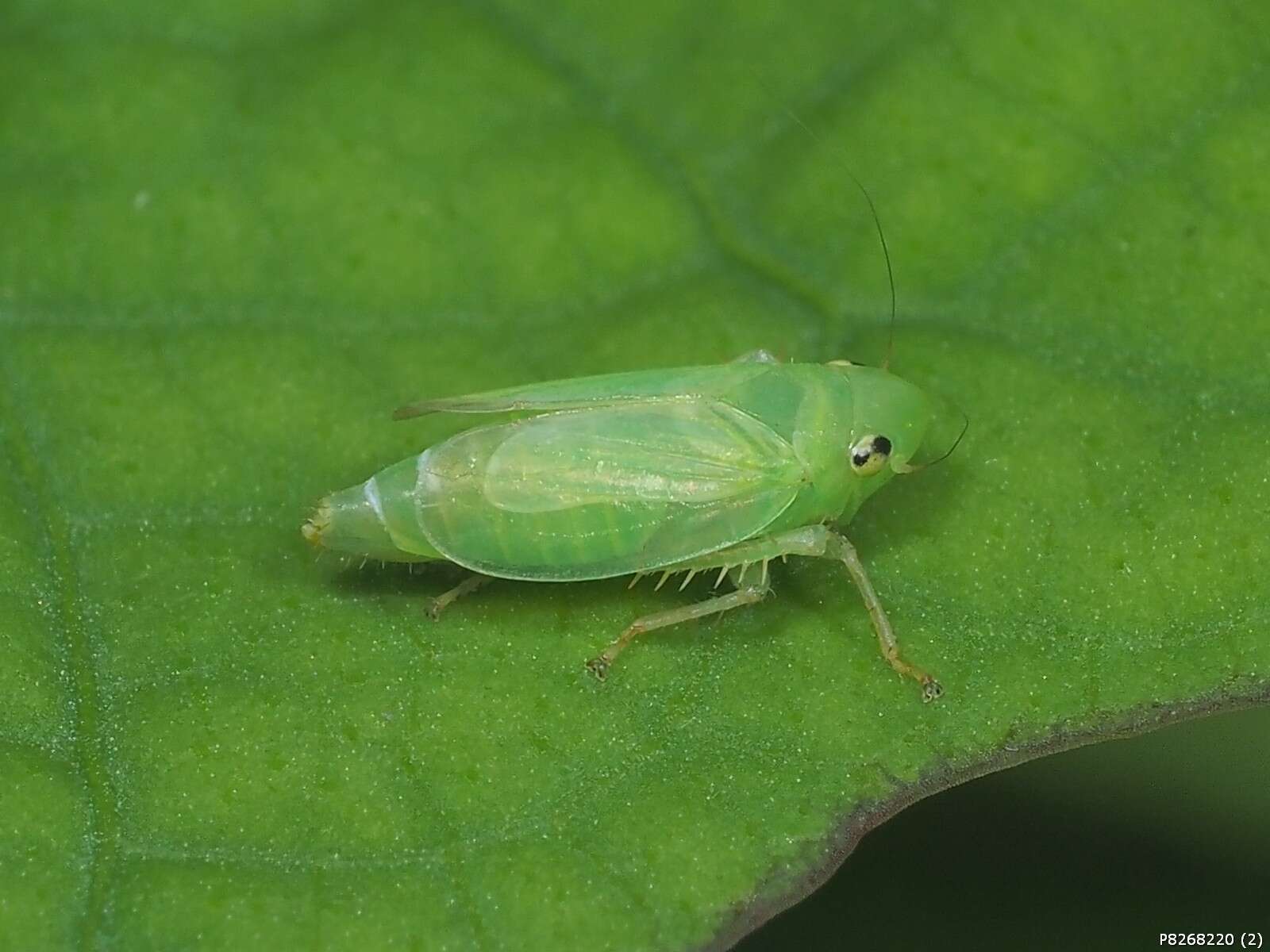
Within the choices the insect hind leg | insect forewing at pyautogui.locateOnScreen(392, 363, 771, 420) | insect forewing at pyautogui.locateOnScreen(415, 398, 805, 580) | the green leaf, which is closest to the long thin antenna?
the green leaf

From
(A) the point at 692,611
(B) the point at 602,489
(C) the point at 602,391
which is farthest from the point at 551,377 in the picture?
(A) the point at 692,611

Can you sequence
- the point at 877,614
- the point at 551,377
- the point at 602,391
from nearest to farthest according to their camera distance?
1. the point at 877,614
2. the point at 602,391
3. the point at 551,377

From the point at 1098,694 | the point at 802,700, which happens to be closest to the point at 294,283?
the point at 802,700

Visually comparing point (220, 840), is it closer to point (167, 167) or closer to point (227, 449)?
point (227, 449)

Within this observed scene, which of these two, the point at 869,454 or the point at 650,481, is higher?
the point at 869,454

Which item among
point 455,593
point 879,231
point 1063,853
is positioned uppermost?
point 879,231

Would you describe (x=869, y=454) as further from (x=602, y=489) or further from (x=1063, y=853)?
(x=1063, y=853)
